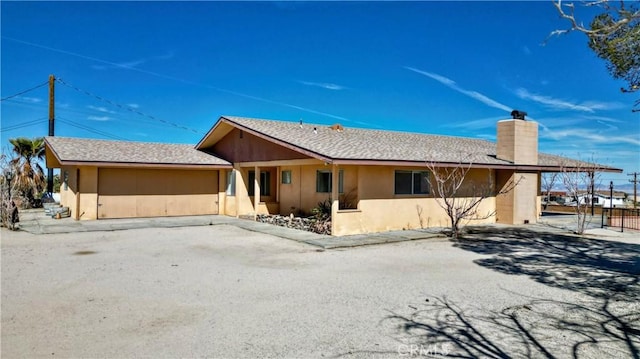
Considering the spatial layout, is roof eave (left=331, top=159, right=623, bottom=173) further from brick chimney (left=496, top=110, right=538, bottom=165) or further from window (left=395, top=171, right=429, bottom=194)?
window (left=395, top=171, right=429, bottom=194)

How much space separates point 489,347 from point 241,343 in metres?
2.80

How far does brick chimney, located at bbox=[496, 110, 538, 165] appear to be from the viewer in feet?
57.4

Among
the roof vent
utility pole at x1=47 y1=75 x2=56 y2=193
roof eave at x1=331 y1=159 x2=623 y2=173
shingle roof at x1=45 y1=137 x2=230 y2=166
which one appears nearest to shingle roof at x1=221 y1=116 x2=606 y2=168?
roof eave at x1=331 y1=159 x2=623 y2=173

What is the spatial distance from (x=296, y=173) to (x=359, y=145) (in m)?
3.87

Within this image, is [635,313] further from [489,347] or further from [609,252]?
[609,252]

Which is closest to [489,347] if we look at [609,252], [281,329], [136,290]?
[281,329]

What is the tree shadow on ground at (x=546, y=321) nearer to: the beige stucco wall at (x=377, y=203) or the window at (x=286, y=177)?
the beige stucco wall at (x=377, y=203)

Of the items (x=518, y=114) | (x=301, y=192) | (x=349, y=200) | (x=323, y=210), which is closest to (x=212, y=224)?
(x=301, y=192)

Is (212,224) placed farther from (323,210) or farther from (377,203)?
(377,203)

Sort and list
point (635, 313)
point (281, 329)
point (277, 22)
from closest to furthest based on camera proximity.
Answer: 1. point (281, 329)
2. point (635, 313)
3. point (277, 22)

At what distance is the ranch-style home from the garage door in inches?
1.7

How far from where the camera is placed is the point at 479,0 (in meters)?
12.9

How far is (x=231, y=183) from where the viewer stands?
793 inches

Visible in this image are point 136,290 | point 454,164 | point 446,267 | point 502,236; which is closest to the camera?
point 136,290
